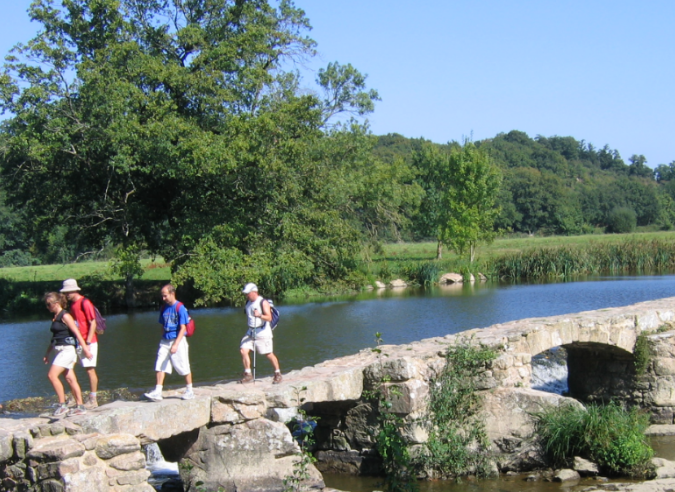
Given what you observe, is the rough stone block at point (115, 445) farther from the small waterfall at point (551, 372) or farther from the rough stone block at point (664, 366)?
the small waterfall at point (551, 372)

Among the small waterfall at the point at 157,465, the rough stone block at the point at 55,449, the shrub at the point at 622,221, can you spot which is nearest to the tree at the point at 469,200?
the small waterfall at the point at 157,465

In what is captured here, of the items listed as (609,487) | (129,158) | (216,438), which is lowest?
(609,487)

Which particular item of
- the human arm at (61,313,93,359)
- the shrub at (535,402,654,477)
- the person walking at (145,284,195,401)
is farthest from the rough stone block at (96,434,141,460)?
the shrub at (535,402,654,477)

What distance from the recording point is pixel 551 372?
1455 cm

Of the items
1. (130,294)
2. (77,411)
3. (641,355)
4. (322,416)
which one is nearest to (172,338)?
(77,411)

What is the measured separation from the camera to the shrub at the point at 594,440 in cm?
895

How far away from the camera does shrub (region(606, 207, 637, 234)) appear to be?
257 ft

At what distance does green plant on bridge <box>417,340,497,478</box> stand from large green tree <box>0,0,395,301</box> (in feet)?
32.8

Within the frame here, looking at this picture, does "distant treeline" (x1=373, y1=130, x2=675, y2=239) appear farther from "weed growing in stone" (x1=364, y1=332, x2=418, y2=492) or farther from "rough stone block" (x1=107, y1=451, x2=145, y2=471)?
"rough stone block" (x1=107, y1=451, x2=145, y2=471)

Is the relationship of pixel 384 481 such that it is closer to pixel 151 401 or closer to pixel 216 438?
pixel 216 438

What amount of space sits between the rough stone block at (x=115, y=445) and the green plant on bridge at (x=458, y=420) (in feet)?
12.6

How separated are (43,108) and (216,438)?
15.7 meters

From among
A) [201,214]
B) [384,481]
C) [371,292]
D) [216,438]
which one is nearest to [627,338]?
[384,481]

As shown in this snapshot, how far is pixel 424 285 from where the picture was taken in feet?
110
